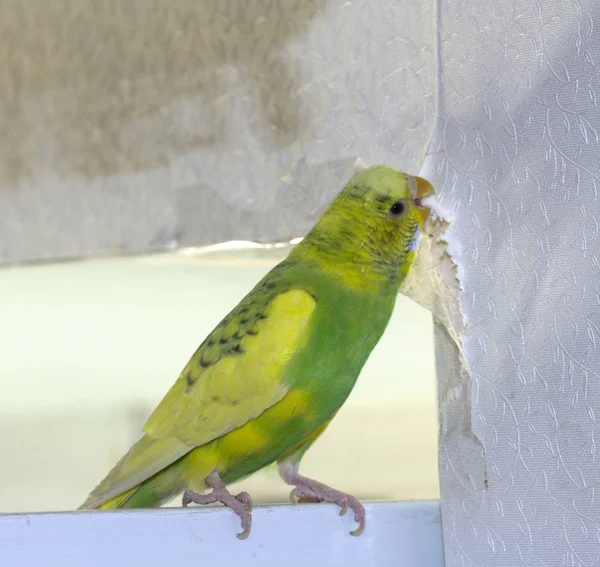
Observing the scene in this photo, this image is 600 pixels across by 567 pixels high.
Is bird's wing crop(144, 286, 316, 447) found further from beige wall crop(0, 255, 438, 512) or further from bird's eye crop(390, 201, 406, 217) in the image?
beige wall crop(0, 255, 438, 512)

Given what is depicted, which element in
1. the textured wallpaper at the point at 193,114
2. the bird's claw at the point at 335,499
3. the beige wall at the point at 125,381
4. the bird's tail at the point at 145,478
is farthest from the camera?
the beige wall at the point at 125,381

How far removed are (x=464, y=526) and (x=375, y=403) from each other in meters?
1.18

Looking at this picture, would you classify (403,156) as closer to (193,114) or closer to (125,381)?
(193,114)

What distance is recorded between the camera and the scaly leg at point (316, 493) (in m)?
0.86

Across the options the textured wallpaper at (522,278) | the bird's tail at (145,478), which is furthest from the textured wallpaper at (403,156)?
the bird's tail at (145,478)

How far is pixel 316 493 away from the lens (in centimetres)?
104

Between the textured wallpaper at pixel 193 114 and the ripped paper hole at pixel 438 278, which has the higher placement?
the textured wallpaper at pixel 193 114

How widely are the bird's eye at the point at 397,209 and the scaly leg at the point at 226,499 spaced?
1.30 feet

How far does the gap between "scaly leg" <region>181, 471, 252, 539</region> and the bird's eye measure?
0.40 metres

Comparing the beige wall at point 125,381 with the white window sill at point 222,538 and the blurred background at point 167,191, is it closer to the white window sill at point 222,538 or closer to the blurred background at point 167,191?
the blurred background at point 167,191

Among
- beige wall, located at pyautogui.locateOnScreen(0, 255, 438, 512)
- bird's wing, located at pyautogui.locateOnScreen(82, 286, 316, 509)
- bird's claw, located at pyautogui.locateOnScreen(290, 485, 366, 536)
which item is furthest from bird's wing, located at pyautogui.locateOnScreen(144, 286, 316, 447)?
beige wall, located at pyautogui.locateOnScreen(0, 255, 438, 512)

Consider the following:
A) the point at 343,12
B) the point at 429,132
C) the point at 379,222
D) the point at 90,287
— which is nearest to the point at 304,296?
the point at 379,222

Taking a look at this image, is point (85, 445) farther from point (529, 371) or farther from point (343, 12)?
point (529, 371)

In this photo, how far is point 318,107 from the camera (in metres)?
1.17
